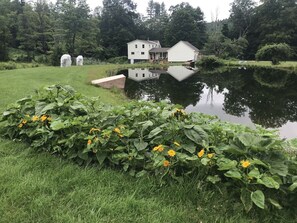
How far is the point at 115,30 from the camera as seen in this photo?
149 ft

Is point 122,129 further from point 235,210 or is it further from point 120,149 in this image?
point 235,210

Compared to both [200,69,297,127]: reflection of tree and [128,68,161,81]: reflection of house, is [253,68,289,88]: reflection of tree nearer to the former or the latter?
[200,69,297,127]: reflection of tree

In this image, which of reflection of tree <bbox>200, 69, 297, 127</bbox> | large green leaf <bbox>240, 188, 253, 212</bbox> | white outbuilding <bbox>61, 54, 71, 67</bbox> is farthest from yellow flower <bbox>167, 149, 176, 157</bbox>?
white outbuilding <bbox>61, 54, 71, 67</bbox>

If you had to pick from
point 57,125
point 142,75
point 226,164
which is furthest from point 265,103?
point 142,75

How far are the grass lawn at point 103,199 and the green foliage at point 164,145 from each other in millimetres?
100

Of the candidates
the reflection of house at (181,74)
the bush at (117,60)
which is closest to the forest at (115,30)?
the bush at (117,60)

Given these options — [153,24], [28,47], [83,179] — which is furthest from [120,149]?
[153,24]

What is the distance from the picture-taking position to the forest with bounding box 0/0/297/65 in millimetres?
32938

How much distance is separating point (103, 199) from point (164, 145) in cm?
69

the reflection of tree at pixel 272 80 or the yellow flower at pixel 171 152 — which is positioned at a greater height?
the yellow flower at pixel 171 152

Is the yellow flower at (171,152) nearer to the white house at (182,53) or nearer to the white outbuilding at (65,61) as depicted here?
the white outbuilding at (65,61)

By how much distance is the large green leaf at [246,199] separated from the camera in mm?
1872

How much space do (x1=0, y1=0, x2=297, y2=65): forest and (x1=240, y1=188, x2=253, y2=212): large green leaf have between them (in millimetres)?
28775

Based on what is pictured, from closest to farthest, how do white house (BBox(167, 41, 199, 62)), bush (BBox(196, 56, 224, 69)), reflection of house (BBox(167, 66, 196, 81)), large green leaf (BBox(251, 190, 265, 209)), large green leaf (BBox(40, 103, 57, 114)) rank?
large green leaf (BBox(251, 190, 265, 209))
large green leaf (BBox(40, 103, 57, 114))
reflection of house (BBox(167, 66, 196, 81))
bush (BBox(196, 56, 224, 69))
white house (BBox(167, 41, 199, 62))
